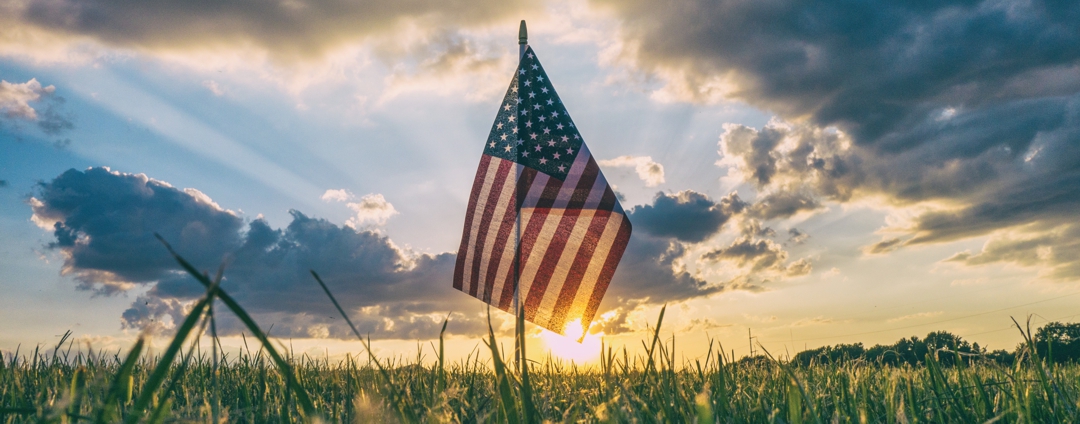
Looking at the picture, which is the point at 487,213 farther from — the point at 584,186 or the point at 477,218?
the point at 584,186

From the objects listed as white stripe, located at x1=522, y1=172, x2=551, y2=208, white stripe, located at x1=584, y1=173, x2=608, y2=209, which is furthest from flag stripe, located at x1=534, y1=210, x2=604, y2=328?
white stripe, located at x1=522, y1=172, x2=551, y2=208

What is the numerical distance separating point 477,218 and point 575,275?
1663 mm

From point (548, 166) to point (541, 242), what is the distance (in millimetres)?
1120

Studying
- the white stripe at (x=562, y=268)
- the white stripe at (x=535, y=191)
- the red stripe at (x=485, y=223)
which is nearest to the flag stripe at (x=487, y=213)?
the red stripe at (x=485, y=223)

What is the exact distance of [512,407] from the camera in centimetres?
185

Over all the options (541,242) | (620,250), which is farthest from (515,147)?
(620,250)

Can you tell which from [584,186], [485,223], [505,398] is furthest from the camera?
[485,223]

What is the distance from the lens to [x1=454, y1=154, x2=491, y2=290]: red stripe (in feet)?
31.2

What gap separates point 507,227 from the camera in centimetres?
934

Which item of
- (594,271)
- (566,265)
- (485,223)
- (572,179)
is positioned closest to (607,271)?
(594,271)

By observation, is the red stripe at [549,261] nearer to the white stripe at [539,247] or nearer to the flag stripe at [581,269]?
the white stripe at [539,247]

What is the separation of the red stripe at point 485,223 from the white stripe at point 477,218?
0.11ft

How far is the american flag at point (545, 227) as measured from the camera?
930 cm

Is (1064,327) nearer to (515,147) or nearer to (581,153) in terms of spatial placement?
(581,153)
